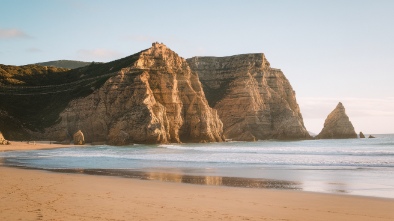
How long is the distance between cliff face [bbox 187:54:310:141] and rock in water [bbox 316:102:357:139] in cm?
1063

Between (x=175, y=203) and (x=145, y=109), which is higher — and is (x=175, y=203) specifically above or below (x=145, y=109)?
below

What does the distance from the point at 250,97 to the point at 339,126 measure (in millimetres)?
30912

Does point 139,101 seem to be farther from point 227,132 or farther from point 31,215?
point 31,215

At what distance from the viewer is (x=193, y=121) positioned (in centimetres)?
8850

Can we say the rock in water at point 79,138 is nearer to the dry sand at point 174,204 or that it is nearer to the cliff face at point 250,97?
the cliff face at point 250,97

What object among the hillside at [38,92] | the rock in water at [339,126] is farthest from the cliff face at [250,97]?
the hillside at [38,92]

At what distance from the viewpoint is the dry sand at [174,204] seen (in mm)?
9445

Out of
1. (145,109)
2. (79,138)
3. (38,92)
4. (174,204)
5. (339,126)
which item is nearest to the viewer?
(174,204)

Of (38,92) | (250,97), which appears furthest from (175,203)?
(250,97)

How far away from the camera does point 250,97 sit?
116312mm

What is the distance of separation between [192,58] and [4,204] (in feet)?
415

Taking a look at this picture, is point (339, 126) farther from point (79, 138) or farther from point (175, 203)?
point (175, 203)

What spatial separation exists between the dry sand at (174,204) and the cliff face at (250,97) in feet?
307

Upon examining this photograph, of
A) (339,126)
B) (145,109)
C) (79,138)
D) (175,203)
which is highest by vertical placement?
(145,109)
